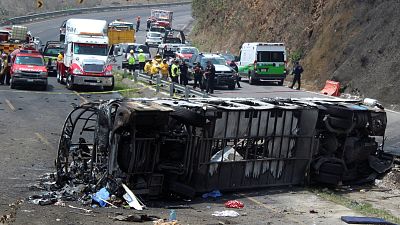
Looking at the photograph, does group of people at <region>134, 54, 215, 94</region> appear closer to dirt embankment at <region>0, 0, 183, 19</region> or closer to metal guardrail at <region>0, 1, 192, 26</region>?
metal guardrail at <region>0, 1, 192, 26</region>

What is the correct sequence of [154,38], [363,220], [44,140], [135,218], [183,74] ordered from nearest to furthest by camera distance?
[135,218], [363,220], [44,140], [183,74], [154,38]

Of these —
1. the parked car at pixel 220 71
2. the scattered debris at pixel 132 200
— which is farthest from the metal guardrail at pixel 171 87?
the scattered debris at pixel 132 200

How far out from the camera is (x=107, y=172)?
1598 cm

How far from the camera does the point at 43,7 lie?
4365 inches

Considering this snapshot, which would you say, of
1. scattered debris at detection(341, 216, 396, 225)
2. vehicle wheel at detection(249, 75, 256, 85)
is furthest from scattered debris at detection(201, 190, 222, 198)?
vehicle wheel at detection(249, 75, 256, 85)

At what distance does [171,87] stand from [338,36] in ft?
56.0

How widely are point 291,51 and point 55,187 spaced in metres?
37.6

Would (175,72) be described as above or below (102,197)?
above

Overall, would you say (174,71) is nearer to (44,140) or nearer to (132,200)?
(44,140)

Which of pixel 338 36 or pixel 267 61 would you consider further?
pixel 338 36

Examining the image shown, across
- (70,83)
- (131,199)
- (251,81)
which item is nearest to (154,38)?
(251,81)

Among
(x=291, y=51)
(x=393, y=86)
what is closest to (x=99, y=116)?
(x=393, y=86)

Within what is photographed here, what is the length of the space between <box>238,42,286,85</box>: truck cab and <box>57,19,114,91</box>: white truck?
9.21 m

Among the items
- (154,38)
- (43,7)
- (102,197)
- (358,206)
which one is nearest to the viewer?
(102,197)
